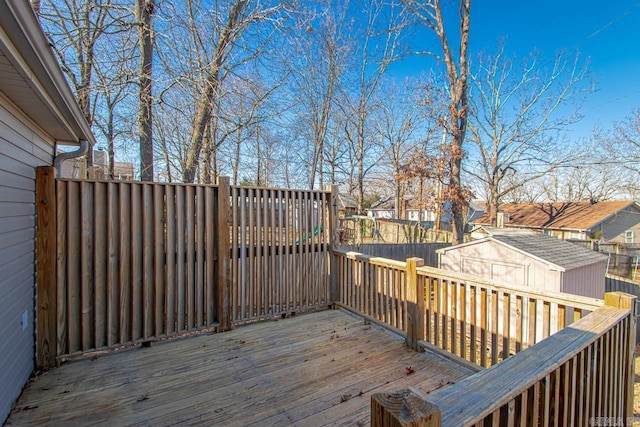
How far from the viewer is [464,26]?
1078cm

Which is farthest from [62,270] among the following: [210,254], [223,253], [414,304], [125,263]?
[414,304]

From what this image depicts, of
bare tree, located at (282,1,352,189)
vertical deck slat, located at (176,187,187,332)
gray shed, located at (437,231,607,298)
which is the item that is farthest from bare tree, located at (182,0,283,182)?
gray shed, located at (437,231,607,298)

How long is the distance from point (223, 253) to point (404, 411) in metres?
3.08

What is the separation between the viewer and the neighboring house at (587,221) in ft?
59.0

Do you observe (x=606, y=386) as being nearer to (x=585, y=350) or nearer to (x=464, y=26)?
(x=585, y=350)

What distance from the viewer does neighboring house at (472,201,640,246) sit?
1797 centimetres

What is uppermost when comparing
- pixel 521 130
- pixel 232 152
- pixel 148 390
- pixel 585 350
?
pixel 521 130

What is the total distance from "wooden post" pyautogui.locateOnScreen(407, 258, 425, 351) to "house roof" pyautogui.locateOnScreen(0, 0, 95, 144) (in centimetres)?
306

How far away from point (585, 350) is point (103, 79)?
23.1ft

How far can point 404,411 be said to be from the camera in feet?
2.32

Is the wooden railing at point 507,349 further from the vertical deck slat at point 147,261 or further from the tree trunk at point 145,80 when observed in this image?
the tree trunk at point 145,80

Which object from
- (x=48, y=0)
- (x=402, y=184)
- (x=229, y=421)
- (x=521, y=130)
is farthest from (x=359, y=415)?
(x=521, y=130)

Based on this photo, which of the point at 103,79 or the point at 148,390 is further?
the point at 103,79

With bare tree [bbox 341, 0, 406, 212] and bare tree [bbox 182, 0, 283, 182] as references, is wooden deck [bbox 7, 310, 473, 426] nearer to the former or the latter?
bare tree [bbox 182, 0, 283, 182]
